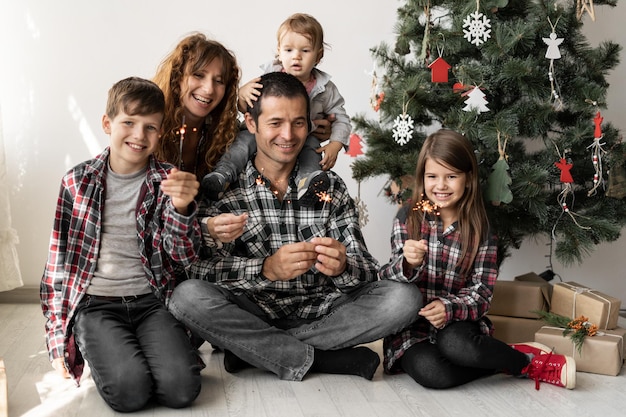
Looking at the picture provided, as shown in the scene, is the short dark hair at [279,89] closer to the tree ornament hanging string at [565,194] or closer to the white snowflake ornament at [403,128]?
the white snowflake ornament at [403,128]

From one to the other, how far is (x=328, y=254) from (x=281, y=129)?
1.38 feet

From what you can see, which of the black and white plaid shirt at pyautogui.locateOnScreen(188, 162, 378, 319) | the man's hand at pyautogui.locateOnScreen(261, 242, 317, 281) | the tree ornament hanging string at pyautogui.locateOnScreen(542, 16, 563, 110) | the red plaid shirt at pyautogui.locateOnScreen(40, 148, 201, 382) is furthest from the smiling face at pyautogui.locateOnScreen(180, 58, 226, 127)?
the tree ornament hanging string at pyautogui.locateOnScreen(542, 16, 563, 110)

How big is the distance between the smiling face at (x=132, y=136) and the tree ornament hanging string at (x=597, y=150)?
1.41m

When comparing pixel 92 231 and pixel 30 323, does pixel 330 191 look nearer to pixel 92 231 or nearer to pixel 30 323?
pixel 92 231

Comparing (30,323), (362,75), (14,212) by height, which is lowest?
(30,323)

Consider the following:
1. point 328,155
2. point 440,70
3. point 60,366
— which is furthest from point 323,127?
point 60,366

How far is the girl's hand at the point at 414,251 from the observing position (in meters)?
2.32

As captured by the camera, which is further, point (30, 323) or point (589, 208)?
point (30, 323)

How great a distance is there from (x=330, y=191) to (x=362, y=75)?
116cm

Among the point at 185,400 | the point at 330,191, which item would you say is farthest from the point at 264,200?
the point at 185,400

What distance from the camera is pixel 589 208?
2818mm

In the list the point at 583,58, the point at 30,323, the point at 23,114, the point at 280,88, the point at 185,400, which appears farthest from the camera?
the point at 23,114

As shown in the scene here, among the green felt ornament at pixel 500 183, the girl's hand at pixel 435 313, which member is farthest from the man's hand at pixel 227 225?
the green felt ornament at pixel 500 183

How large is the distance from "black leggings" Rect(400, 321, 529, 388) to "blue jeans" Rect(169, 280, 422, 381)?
11 cm
